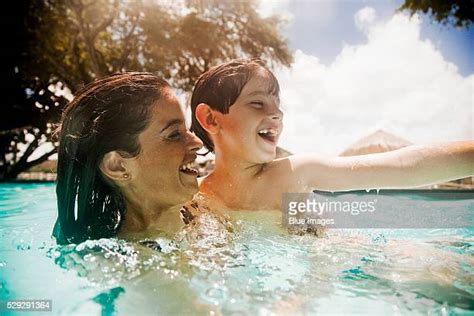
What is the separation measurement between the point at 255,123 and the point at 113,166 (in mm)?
700

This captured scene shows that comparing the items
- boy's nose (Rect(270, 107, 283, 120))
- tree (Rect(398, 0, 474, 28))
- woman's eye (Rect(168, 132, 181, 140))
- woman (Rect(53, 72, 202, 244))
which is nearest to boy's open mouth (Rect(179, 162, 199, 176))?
woman (Rect(53, 72, 202, 244))

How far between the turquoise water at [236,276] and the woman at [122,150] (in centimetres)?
17

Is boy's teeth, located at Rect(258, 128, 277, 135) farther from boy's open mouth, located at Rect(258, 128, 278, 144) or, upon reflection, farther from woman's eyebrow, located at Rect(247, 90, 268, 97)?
woman's eyebrow, located at Rect(247, 90, 268, 97)

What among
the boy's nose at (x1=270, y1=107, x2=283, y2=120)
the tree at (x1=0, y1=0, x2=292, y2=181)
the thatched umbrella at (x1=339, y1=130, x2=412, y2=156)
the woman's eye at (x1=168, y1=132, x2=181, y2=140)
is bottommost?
the woman's eye at (x1=168, y1=132, x2=181, y2=140)

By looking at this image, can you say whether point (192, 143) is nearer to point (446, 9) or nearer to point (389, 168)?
point (389, 168)

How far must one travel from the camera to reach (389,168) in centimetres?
139

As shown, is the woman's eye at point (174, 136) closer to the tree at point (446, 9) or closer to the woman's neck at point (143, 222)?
the woman's neck at point (143, 222)

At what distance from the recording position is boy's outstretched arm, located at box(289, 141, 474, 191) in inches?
48.7

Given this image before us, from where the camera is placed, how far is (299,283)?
1.17 meters

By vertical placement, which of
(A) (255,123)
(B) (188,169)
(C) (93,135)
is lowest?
(B) (188,169)

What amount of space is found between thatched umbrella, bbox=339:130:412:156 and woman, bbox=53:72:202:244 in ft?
19.2

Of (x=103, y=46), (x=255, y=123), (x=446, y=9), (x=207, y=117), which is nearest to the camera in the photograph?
(x=255, y=123)

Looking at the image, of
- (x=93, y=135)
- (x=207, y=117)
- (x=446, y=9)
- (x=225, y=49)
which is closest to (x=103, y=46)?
(x=225, y=49)

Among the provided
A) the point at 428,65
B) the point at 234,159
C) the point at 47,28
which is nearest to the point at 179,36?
the point at 47,28
